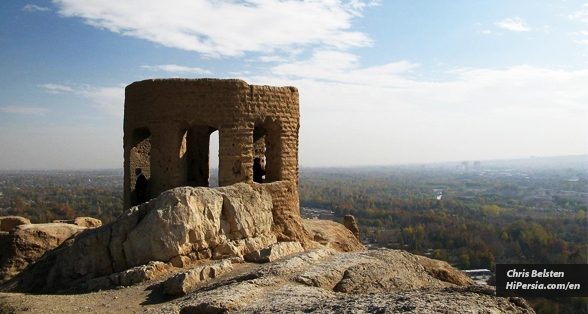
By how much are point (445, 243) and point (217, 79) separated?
41.1m

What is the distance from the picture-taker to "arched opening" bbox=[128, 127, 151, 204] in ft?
45.0

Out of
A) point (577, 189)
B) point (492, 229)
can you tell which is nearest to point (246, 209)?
point (492, 229)

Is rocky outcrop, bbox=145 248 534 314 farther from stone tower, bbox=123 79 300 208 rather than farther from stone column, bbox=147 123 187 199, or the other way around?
stone column, bbox=147 123 187 199

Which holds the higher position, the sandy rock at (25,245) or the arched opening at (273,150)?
the arched opening at (273,150)

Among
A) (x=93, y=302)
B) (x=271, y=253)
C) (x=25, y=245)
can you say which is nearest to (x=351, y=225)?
(x=271, y=253)

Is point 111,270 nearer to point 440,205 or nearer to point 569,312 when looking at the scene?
point 569,312

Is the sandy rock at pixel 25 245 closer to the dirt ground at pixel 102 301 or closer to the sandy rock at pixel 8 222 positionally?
the sandy rock at pixel 8 222

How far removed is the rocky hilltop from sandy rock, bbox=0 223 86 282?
0.09 ft

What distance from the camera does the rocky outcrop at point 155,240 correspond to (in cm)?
941

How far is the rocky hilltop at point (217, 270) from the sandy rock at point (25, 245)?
0.03 meters

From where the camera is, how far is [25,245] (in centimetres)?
1290

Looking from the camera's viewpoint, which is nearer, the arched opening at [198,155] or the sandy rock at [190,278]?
the sandy rock at [190,278]

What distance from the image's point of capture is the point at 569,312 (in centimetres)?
2805

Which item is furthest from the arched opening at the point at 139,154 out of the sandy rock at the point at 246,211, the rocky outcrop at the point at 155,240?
the sandy rock at the point at 246,211
